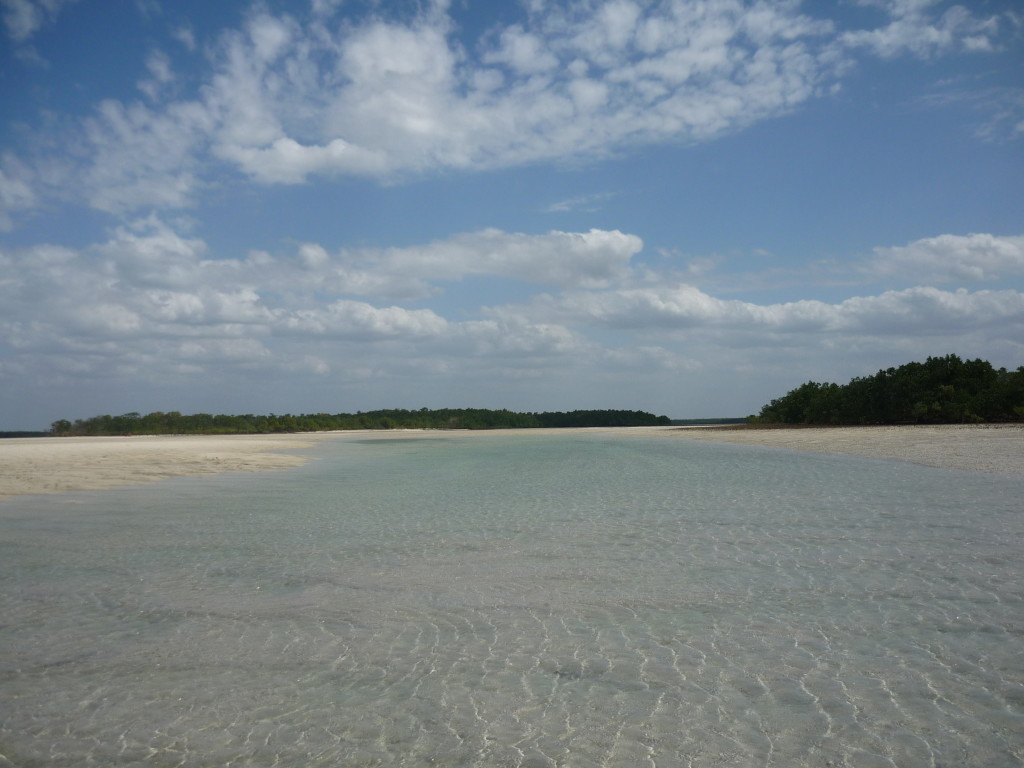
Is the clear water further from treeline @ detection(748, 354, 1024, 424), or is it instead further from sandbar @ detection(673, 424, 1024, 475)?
treeline @ detection(748, 354, 1024, 424)

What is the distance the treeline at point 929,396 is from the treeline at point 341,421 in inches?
1914

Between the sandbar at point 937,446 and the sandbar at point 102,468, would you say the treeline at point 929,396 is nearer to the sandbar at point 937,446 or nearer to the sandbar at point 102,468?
the sandbar at point 937,446

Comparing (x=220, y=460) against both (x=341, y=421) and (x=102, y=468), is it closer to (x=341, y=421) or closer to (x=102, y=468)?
(x=102, y=468)

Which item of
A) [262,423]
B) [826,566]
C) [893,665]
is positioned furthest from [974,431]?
[262,423]

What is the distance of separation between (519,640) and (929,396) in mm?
42296

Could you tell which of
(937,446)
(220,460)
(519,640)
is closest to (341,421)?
(220,460)

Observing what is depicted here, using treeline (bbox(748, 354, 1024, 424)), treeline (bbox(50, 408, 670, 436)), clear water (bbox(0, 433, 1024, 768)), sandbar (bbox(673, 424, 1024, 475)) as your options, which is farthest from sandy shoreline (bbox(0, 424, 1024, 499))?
treeline (bbox(50, 408, 670, 436))

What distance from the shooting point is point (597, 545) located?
26.4 ft

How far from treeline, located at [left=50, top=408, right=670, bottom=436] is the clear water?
57055mm

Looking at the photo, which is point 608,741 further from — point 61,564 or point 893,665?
point 61,564

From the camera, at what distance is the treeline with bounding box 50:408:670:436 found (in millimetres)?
60250

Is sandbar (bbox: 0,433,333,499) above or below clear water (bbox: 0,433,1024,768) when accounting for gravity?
above

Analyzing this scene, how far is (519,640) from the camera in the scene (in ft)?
15.6

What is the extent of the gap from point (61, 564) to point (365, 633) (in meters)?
4.21
